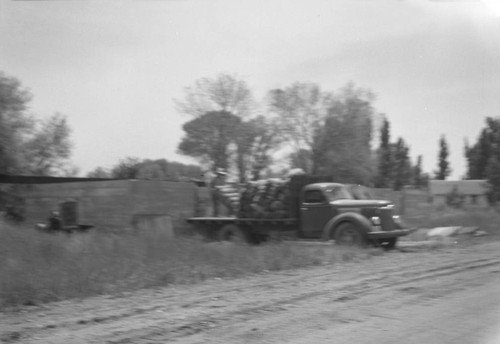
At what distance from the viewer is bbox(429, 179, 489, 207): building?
4713 centimetres

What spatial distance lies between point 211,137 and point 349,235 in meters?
24.0

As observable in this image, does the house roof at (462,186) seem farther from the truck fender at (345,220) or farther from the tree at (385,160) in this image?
the truck fender at (345,220)

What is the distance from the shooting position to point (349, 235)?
55.7ft

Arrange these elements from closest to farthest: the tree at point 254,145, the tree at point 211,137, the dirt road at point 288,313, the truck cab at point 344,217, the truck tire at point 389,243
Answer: the dirt road at point 288,313
the truck cab at point 344,217
the truck tire at point 389,243
the tree at point 211,137
the tree at point 254,145

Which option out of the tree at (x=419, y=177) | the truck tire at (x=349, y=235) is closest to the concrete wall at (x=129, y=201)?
the truck tire at (x=349, y=235)

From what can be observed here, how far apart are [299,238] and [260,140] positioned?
23.2 meters

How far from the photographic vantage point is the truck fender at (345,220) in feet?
54.6

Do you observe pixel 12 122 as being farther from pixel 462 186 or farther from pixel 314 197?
pixel 462 186

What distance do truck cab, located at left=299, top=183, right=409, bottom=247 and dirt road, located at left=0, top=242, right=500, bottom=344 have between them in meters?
5.46

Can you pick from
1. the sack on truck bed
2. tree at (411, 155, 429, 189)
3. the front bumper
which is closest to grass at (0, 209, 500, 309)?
the front bumper

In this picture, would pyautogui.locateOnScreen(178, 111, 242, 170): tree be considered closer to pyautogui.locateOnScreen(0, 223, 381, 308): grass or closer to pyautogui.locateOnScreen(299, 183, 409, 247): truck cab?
pyautogui.locateOnScreen(299, 183, 409, 247): truck cab

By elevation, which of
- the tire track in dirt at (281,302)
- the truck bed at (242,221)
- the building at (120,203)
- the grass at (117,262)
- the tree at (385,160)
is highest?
the tree at (385,160)

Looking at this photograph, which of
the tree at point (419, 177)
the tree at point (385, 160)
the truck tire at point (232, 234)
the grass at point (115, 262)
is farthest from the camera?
the tree at point (419, 177)

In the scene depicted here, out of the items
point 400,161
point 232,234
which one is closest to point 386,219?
point 232,234
